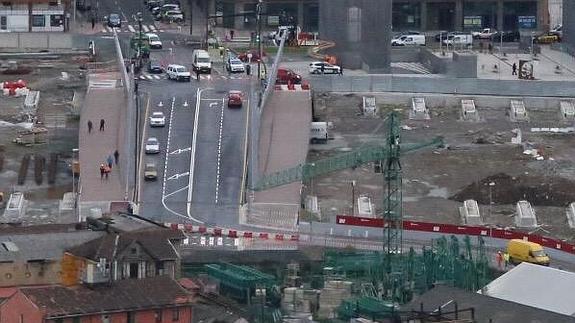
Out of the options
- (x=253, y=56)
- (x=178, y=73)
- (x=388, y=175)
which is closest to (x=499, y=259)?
(x=388, y=175)

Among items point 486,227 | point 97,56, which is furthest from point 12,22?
A: point 486,227

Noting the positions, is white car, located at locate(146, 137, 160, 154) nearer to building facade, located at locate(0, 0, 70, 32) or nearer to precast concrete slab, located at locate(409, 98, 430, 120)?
precast concrete slab, located at locate(409, 98, 430, 120)

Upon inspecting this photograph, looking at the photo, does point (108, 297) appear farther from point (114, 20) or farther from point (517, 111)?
point (114, 20)

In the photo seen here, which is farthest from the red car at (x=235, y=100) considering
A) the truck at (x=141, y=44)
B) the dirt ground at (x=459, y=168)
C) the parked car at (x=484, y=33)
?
the parked car at (x=484, y=33)

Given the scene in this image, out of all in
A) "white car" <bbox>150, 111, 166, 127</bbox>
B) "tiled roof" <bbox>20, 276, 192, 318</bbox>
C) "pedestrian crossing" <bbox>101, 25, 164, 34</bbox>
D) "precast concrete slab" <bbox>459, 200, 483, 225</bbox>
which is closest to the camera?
"tiled roof" <bbox>20, 276, 192, 318</bbox>

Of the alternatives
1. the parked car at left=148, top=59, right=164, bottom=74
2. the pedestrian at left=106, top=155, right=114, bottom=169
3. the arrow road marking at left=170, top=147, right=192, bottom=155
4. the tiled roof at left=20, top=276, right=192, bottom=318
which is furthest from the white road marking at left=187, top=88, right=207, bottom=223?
the tiled roof at left=20, top=276, right=192, bottom=318

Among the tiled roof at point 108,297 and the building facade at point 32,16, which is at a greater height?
the building facade at point 32,16

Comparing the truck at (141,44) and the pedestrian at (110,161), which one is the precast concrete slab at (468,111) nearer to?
the truck at (141,44)
